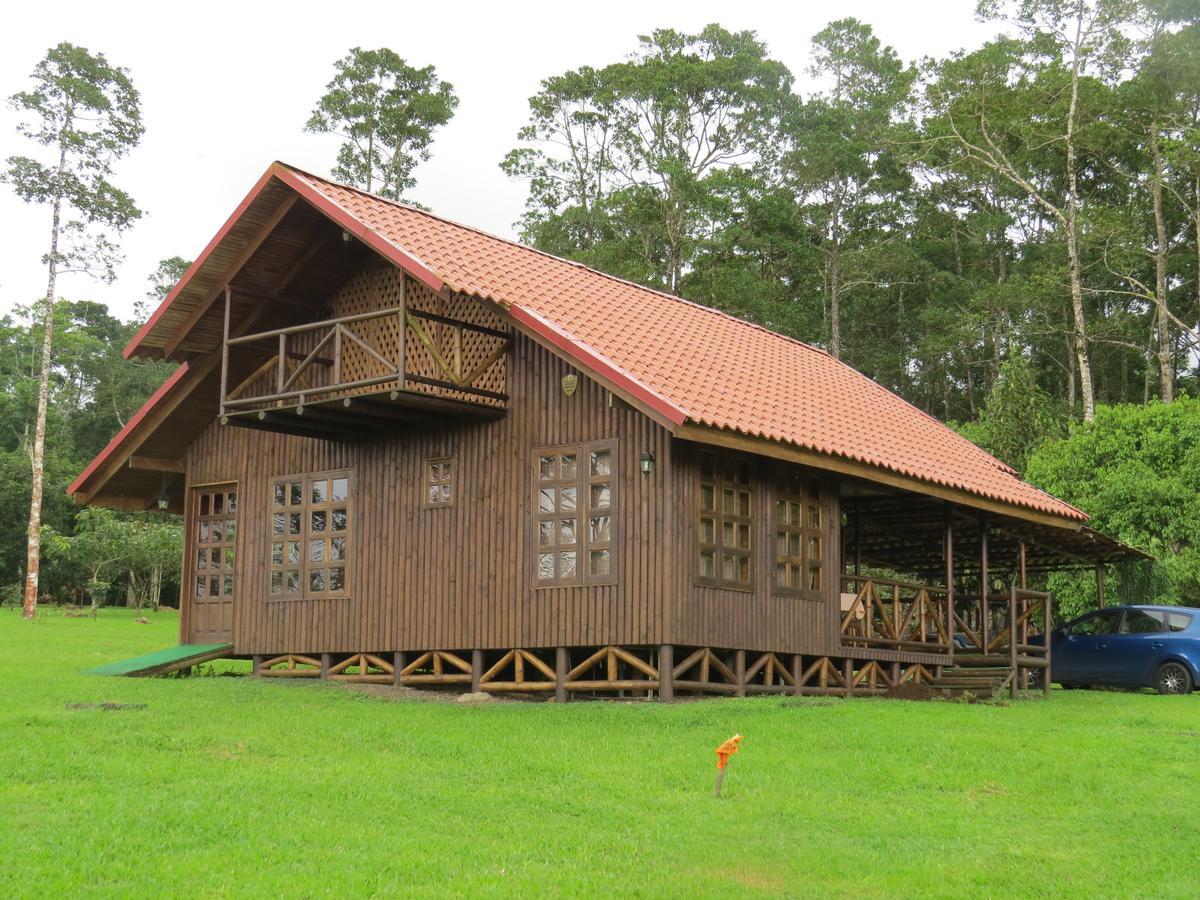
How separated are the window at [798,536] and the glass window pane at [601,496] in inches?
93.3

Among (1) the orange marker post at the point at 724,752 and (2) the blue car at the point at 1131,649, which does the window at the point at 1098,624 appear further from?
(1) the orange marker post at the point at 724,752

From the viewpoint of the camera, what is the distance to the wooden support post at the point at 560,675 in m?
16.6

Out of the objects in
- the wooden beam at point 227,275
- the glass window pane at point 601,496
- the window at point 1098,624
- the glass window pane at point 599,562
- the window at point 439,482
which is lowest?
the window at point 1098,624

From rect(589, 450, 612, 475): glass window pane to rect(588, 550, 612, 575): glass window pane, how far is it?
94 cm

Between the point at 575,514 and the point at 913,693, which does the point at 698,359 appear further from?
the point at 913,693

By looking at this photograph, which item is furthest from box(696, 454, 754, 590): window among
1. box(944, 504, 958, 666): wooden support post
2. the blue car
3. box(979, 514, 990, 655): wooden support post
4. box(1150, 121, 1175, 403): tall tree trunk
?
box(1150, 121, 1175, 403): tall tree trunk

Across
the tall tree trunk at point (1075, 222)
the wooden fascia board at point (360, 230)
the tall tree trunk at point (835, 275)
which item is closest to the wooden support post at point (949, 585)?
the wooden fascia board at point (360, 230)

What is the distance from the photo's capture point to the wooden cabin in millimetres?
16219

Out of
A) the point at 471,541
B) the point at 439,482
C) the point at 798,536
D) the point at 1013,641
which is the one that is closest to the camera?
the point at 471,541

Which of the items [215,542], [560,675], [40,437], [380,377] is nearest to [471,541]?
[560,675]

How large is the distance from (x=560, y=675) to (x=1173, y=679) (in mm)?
9910

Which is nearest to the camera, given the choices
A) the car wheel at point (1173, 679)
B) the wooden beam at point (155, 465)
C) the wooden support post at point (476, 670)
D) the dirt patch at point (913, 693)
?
the wooden support post at point (476, 670)

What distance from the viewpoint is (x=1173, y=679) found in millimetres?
20812

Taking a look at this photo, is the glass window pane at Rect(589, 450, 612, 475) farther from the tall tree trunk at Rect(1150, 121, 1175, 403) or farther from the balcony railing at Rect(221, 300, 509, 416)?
the tall tree trunk at Rect(1150, 121, 1175, 403)
